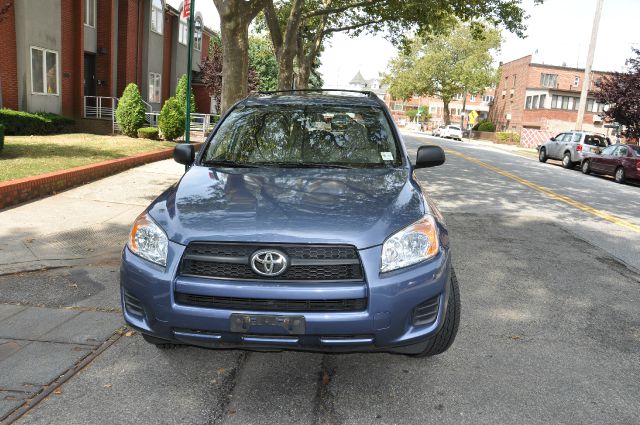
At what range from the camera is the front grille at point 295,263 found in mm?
2906

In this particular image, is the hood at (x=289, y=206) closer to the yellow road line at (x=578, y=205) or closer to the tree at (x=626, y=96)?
the yellow road line at (x=578, y=205)

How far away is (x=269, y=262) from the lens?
114 inches

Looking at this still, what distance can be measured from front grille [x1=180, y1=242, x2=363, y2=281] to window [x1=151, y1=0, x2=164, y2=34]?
1132 inches

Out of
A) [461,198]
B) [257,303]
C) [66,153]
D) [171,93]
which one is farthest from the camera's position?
[171,93]

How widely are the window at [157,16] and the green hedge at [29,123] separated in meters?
11.7

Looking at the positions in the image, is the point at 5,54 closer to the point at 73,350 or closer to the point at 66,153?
the point at 66,153

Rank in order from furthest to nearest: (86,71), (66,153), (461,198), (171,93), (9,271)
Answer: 1. (171,93)
2. (86,71)
3. (66,153)
4. (461,198)
5. (9,271)

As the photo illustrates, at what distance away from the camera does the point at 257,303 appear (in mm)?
2889

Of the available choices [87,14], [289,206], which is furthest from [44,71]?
[289,206]

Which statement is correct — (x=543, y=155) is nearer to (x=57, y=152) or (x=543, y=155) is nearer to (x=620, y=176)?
(x=620, y=176)

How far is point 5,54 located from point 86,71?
263 inches

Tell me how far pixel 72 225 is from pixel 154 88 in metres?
25.1

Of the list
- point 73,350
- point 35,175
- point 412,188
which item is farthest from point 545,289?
point 35,175

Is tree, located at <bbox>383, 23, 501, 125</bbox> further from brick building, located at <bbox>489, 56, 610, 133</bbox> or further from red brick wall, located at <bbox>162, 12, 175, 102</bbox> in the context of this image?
red brick wall, located at <bbox>162, 12, 175, 102</bbox>
